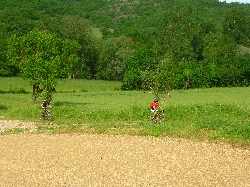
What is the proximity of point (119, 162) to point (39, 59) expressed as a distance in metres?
30.7

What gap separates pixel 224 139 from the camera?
2753 centimetres

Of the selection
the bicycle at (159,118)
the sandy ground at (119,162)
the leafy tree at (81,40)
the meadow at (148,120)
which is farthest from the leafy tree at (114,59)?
the sandy ground at (119,162)

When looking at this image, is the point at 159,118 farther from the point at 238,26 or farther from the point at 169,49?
the point at 238,26

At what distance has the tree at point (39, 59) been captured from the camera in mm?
48969

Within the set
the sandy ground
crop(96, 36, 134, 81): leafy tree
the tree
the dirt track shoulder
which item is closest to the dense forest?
crop(96, 36, 134, 81): leafy tree

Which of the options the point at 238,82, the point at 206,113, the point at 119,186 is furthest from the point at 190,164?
the point at 238,82

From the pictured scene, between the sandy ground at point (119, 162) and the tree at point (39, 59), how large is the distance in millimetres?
20439

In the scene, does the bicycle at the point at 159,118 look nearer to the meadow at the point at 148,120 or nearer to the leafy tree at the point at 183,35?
the meadow at the point at 148,120

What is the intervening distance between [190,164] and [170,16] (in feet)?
315

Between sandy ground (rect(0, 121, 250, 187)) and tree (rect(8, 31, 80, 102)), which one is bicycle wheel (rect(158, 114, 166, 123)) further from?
tree (rect(8, 31, 80, 102))

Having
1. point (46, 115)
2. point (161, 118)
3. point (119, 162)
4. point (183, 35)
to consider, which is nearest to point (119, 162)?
point (119, 162)

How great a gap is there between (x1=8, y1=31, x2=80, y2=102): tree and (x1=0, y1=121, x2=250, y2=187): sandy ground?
20439 mm

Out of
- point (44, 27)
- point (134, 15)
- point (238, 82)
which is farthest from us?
point (134, 15)

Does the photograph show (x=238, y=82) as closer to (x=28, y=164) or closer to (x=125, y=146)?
(x=125, y=146)
